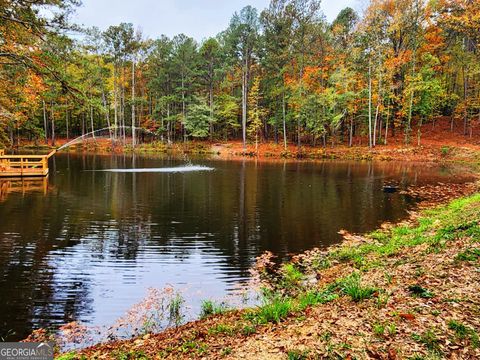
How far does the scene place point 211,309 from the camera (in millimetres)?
6422

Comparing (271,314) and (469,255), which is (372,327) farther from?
(469,255)

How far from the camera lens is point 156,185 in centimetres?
2145

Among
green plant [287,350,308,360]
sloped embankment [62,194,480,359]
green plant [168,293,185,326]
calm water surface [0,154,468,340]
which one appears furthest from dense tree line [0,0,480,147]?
green plant [287,350,308,360]

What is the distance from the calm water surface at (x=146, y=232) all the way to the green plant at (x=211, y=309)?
396 mm

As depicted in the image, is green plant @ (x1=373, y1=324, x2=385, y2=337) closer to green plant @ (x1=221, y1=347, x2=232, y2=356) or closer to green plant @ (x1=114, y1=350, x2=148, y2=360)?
green plant @ (x1=221, y1=347, x2=232, y2=356)

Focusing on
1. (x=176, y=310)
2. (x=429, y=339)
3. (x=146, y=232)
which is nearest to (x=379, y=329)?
(x=429, y=339)

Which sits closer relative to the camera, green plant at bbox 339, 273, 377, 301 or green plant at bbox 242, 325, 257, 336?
green plant at bbox 242, 325, 257, 336

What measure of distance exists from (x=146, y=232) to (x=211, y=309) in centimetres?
617

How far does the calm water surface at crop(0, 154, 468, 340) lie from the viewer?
7168 millimetres

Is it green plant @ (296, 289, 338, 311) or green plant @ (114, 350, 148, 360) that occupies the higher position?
green plant @ (296, 289, 338, 311)

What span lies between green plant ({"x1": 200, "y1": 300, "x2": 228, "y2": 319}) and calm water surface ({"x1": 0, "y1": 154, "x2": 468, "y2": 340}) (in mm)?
396

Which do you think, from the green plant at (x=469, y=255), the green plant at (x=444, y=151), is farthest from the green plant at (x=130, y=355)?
the green plant at (x=444, y=151)

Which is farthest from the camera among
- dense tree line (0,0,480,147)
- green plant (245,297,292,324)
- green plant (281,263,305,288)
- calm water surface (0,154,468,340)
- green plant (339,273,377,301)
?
dense tree line (0,0,480,147)

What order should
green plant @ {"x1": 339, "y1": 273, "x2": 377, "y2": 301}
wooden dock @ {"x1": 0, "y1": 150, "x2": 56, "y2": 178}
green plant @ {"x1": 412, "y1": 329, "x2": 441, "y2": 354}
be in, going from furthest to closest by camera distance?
1. wooden dock @ {"x1": 0, "y1": 150, "x2": 56, "y2": 178}
2. green plant @ {"x1": 339, "y1": 273, "x2": 377, "y2": 301}
3. green plant @ {"x1": 412, "y1": 329, "x2": 441, "y2": 354}
